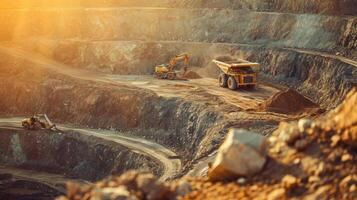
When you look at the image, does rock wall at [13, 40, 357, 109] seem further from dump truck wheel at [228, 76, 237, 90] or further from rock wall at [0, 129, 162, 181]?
rock wall at [0, 129, 162, 181]

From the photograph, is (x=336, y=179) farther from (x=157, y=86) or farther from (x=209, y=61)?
(x=209, y=61)

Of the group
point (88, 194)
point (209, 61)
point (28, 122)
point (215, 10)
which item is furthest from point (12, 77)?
point (88, 194)

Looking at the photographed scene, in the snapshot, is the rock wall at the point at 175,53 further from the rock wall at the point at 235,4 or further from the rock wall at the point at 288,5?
the rock wall at the point at 235,4

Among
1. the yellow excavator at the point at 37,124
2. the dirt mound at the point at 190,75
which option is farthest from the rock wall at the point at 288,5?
the yellow excavator at the point at 37,124

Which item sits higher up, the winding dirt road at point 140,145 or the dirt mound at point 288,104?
the dirt mound at point 288,104

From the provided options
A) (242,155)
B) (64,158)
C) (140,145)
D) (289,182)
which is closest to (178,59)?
(140,145)
